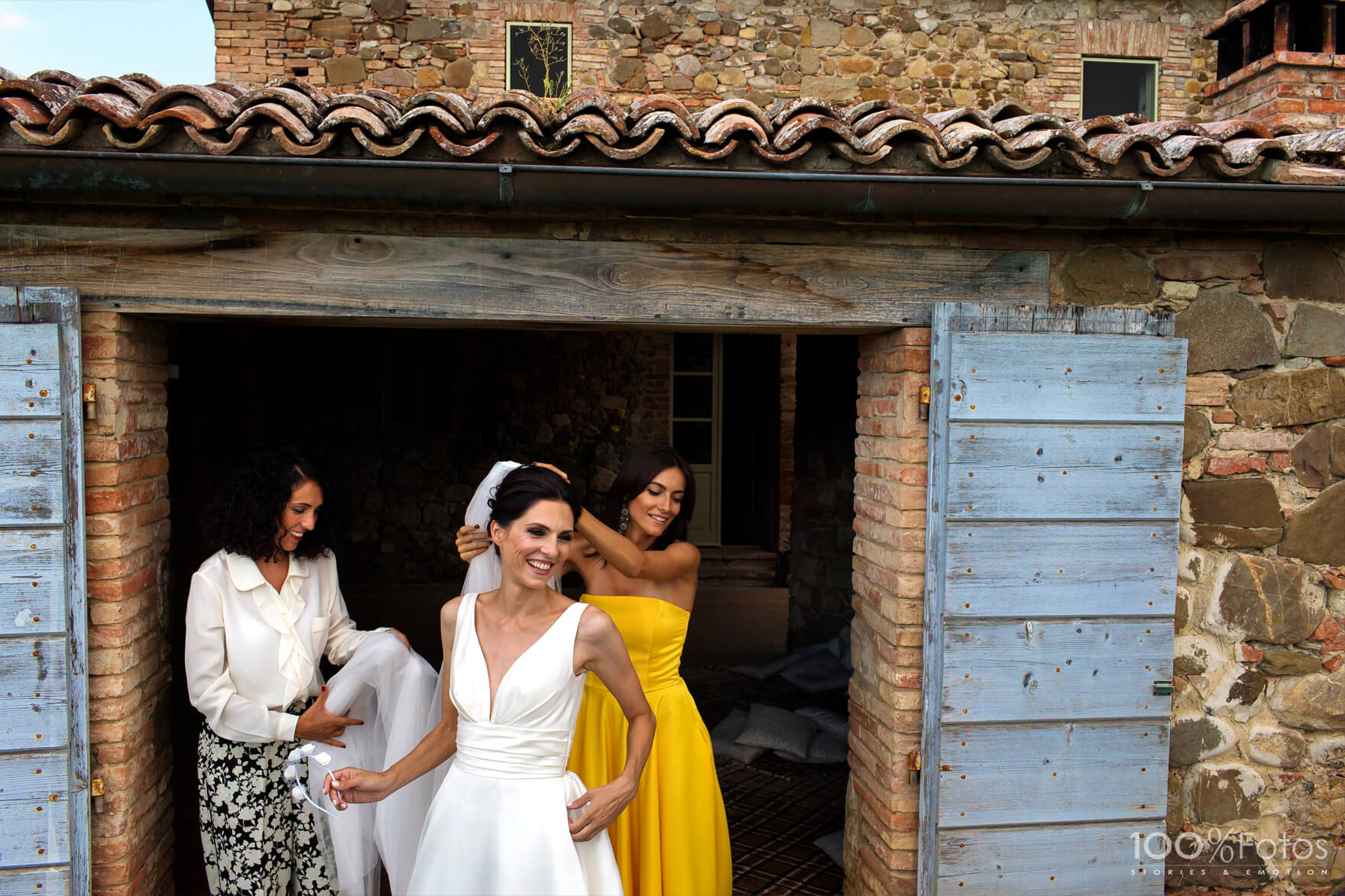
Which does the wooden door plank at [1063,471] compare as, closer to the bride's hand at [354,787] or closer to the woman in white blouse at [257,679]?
the bride's hand at [354,787]

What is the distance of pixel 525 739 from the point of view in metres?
2.53

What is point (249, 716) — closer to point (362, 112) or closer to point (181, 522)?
point (362, 112)

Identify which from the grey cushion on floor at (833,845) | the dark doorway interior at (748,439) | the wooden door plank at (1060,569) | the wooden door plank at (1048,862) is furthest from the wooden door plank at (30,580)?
the dark doorway interior at (748,439)

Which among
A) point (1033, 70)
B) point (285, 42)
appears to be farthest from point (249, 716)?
point (1033, 70)

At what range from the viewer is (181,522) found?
507 centimetres

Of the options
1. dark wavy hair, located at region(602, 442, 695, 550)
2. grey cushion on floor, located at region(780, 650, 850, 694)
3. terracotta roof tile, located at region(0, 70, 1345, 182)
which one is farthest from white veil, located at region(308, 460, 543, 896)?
grey cushion on floor, located at region(780, 650, 850, 694)

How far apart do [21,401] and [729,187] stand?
2244mm

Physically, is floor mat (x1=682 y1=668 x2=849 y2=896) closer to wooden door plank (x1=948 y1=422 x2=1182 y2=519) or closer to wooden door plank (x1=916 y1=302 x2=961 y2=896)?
wooden door plank (x1=916 y1=302 x2=961 y2=896)

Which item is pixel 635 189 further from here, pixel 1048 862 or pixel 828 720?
pixel 828 720

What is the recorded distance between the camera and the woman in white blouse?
2922 mm

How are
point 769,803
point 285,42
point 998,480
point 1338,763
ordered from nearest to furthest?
point 998,480 < point 1338,763 < point 769,803 < point 285,42

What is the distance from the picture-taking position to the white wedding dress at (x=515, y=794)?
2.45m

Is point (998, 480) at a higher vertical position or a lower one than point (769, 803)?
higher

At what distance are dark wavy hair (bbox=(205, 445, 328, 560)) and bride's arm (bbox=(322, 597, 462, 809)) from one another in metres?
0.73
